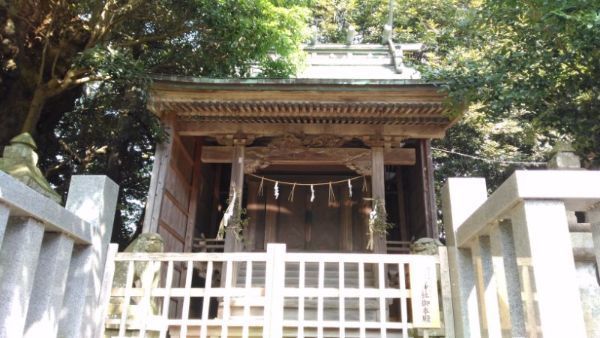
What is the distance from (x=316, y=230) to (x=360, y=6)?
51.6ft

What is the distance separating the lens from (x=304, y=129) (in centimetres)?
850

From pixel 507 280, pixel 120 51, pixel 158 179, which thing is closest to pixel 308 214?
pixel 158 179

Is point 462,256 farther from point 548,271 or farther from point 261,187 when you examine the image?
point 261,187

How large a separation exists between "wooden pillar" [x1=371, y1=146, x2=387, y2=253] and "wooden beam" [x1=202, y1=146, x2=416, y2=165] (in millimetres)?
169

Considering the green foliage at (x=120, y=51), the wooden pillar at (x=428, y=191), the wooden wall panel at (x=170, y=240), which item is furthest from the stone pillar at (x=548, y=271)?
the green foliage at (x=120, y=51)

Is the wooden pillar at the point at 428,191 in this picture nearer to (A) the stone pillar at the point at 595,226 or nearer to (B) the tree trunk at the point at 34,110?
(A) the stone pillar at the point at 595,226

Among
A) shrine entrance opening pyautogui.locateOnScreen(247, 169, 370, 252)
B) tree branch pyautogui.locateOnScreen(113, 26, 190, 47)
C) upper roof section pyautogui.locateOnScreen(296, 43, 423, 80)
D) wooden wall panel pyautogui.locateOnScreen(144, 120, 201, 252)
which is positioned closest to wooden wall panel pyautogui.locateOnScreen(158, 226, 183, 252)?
wooden wall panel pyautogui.locateOnScreen(144, 120, 201, 252)

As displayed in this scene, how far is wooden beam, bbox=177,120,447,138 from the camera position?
837cm

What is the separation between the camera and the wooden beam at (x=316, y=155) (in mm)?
8500

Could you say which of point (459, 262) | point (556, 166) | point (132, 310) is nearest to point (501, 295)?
point (459, 262)

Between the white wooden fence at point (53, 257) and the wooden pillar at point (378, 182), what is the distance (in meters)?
4.49

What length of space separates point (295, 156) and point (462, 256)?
16.4ft

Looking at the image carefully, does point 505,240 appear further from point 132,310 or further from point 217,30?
point 217,30

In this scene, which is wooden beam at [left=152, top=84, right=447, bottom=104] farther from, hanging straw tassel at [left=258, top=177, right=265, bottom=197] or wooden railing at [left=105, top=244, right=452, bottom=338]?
wooden railing at [left=105, top=244, right=452, bottom=338]
